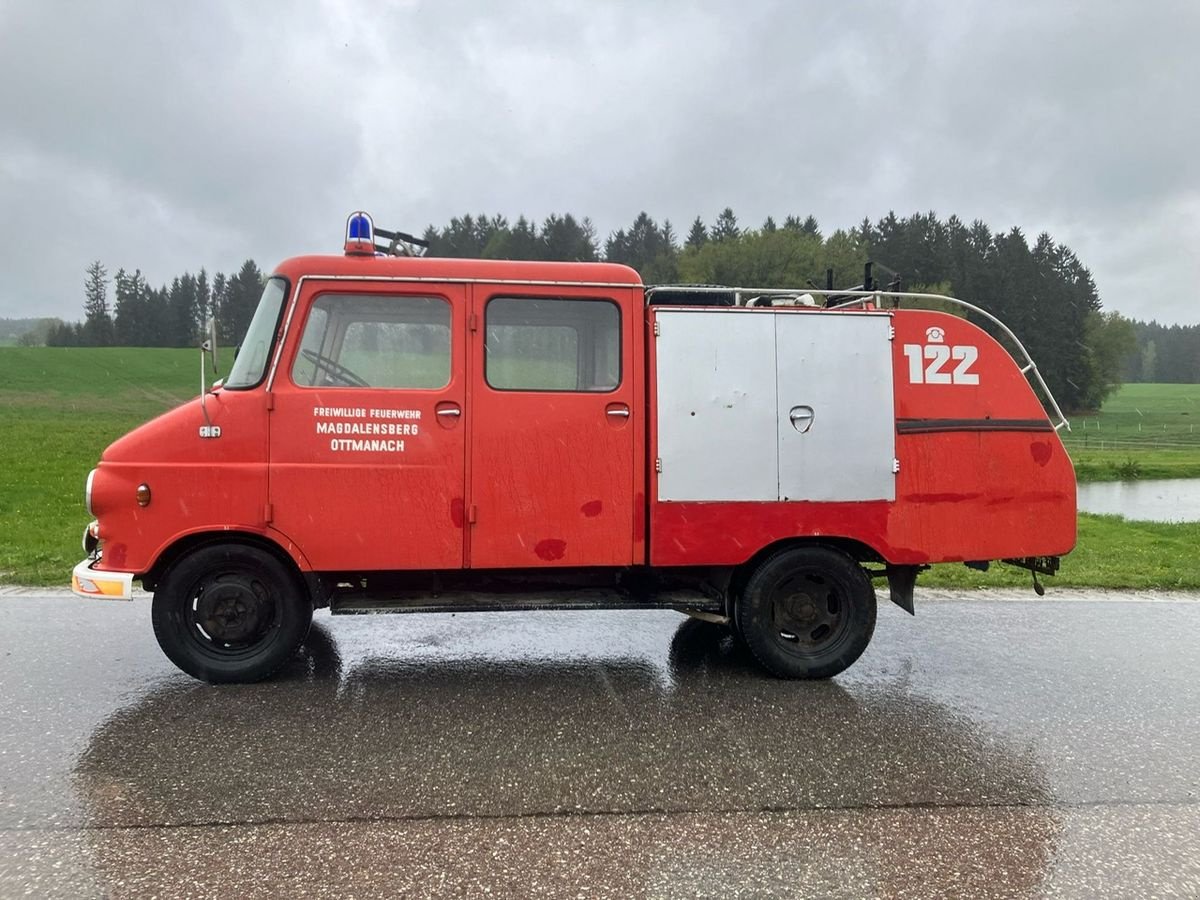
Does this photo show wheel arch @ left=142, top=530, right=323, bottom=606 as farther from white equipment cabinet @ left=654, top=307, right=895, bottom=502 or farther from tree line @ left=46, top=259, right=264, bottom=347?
tree line @ left=46, top=259, right=264, bottom=347

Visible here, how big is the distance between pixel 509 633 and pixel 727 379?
2.59m

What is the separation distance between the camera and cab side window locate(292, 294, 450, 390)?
483cm

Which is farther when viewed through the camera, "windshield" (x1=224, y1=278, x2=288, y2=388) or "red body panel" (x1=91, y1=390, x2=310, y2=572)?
"windshield" (x1=224, y1=278, x2=288, y2=388)

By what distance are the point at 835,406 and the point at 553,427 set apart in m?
1.74

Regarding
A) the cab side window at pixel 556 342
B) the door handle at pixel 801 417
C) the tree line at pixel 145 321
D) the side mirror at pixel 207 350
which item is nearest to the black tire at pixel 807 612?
the door handle at pixel 801 417

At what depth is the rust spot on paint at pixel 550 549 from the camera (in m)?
4.94

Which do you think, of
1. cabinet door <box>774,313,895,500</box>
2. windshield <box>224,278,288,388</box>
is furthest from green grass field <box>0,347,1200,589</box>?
cabinet door <box>774,313,895,500</box>

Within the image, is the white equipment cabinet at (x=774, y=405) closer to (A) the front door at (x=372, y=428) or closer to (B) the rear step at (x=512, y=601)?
(B) the rear step at (x=512, y=601)

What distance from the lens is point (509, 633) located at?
6.20m

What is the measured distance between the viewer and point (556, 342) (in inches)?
197

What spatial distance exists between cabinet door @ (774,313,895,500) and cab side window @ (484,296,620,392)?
1032 millimetres

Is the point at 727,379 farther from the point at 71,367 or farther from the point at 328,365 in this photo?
the point at 71,367

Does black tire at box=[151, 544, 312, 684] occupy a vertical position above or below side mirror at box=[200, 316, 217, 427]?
below

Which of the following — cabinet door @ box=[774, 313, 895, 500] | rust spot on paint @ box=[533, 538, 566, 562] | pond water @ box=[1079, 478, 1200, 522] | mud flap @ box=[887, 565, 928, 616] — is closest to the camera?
rust spot on paint @ box=[533, 538, 566, 562]
